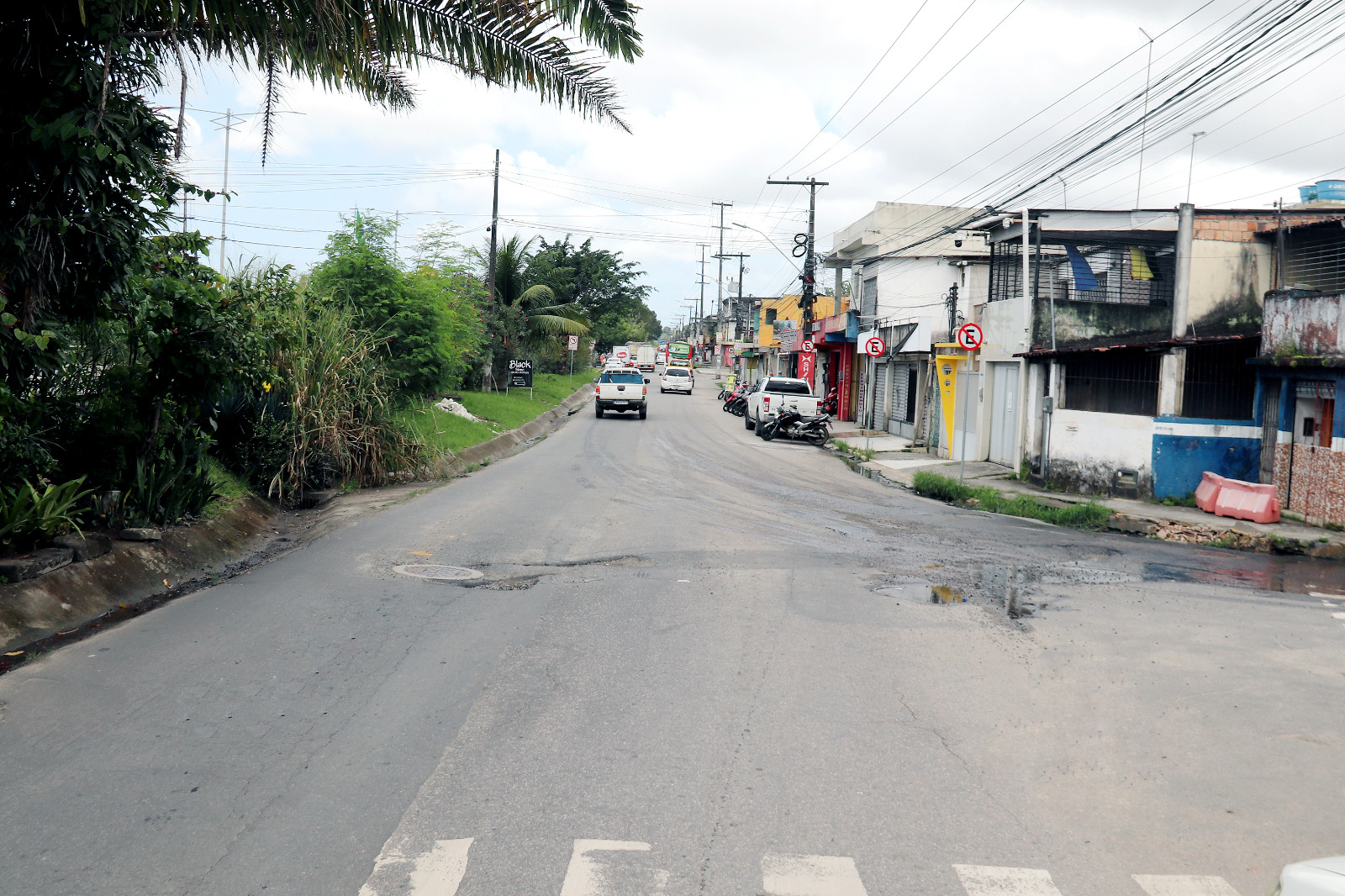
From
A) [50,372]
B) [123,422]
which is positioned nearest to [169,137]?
[50,372]

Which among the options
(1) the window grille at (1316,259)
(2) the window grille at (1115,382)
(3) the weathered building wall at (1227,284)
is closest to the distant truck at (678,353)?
(2) the window grille at (1115,382)

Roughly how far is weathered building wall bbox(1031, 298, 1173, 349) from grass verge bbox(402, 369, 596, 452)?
1240 centimetres

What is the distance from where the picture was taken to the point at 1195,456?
17250 mm

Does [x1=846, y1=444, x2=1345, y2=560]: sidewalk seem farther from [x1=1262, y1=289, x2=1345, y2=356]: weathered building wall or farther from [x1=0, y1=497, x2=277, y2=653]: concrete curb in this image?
[x1=0, y1=497, x2=277, y2=653]: concrete curb

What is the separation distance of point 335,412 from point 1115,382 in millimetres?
13908

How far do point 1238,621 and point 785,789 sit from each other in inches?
235

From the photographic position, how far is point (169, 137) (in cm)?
834

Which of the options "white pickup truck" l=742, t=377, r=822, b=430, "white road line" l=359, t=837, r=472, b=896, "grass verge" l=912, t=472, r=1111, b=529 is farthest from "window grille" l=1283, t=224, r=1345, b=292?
"white road line" l=359, t=837, r=472, b=896

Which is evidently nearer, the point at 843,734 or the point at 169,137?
the point at 843,734

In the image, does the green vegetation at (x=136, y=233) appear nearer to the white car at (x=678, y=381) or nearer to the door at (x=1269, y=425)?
the door at (x=1269, y=425)

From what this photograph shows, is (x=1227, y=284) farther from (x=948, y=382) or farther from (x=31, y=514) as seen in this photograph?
(x=31, y=514)

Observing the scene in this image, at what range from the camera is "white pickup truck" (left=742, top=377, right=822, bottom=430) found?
3206 centimetres

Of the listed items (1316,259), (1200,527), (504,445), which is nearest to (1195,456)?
(1200,527)

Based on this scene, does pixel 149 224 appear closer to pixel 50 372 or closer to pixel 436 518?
pixel 50 372
